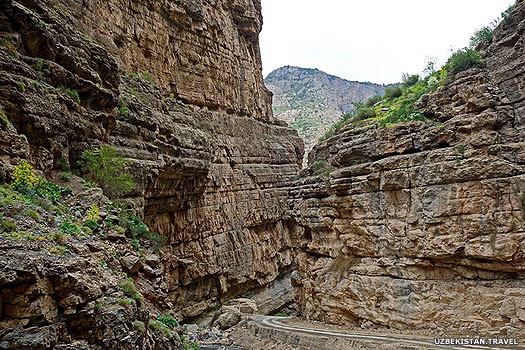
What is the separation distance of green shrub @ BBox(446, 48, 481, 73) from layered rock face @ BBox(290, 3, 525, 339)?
1.79 feet

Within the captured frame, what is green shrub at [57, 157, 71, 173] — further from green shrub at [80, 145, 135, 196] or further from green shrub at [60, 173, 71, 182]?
green shrub at [80, 145, 135, 196]

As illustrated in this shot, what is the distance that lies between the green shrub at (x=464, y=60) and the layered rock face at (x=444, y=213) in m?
0.55

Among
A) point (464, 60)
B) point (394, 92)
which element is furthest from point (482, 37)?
point (394, 92)

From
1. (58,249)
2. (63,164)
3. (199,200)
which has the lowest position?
(58,249)

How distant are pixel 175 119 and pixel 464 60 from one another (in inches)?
813

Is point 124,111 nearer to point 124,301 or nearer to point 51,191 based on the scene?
point 51,191

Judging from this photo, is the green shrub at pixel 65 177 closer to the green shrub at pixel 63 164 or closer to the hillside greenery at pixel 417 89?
the green shrub at pixel 63 164

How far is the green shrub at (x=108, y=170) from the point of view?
13.9m

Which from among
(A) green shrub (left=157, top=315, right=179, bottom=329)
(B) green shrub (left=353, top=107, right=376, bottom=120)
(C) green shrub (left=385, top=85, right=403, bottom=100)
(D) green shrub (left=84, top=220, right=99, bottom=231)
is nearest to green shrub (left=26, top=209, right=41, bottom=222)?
(D) green shrub (left=84, top=220, right=99, bottom=231)

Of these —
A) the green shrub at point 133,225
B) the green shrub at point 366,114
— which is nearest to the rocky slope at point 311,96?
the green shrub at point 366,114

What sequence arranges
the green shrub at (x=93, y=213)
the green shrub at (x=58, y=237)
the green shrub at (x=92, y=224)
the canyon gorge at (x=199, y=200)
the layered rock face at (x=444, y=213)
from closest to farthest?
1. the canyon gorge at (x=199, y=200)
2. the green shrub at (x=58, y=237)
3. the green shrub at (x=92, y=224)
4. the green shrub at (x=93, y=213)
5. the layered rock face at (x=444, y=213)

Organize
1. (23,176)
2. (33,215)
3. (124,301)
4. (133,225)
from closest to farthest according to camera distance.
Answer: (124,301), (33,215), (23,176), (133,225)

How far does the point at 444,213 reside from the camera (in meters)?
15.6

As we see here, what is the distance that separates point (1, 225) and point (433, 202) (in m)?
15.9
